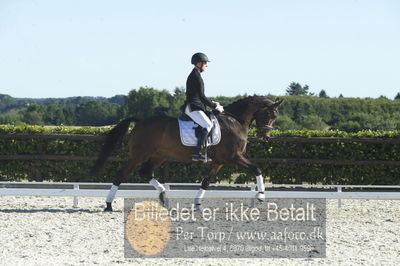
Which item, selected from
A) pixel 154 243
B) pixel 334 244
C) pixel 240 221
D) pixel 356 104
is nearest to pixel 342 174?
pixel 240 221

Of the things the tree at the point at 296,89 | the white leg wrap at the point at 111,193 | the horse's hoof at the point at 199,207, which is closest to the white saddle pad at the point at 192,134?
the horse's hoof at the point at 199,207

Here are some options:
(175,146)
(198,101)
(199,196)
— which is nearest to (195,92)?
(198,101)

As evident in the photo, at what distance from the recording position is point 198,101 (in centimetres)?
852

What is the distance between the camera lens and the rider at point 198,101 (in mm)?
8453

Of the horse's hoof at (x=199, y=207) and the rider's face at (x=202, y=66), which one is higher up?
the rider's face at (x=202, y=66)

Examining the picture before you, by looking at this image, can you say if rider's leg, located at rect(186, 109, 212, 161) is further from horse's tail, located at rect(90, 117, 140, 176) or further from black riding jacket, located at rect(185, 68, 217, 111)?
horse's tail, located at rect(90, 117, 140, 176)

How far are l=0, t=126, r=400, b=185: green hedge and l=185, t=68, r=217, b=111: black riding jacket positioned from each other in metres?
4.08

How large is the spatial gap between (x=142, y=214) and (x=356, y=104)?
140ft

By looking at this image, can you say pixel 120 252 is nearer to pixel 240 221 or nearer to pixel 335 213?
pixel 240 221

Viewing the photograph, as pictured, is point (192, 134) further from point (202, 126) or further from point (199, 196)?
point (199, 196)

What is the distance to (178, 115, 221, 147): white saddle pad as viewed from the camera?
8641 mm

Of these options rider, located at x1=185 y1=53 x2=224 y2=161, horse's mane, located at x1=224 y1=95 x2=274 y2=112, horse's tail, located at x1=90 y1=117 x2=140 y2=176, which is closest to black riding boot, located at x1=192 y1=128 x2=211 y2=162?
rider, located at x1=185 y1=53 x2=224 y2=161

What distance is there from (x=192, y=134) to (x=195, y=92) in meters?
0.63

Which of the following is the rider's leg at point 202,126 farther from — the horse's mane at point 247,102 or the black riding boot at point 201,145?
the horse's mane at point 247,102
